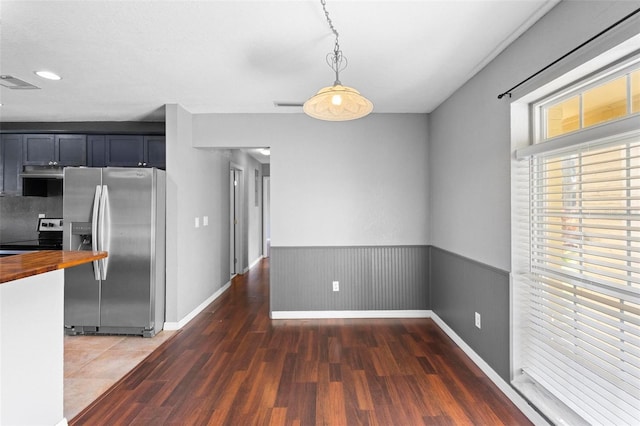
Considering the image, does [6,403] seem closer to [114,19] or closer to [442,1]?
[114,19]

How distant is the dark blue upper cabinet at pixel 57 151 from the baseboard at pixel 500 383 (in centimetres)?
487

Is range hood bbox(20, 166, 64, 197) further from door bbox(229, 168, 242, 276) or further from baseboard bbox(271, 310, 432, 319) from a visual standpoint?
baseboard bbox(271, 310, 432, 319)

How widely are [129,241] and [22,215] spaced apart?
2331 millimetres

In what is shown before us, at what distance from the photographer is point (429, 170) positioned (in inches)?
155

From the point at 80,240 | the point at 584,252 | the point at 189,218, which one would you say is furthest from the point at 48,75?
the point at 584,252

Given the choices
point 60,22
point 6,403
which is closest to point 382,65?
point 60,22

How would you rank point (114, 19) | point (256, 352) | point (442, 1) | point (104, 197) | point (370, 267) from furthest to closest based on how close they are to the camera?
1. point (370, 267)
2. point (104, 197)
3. point (256, 352)
4. point (114, 19)
5. point (442, 1)

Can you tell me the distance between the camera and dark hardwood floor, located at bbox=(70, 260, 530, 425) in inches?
81.4

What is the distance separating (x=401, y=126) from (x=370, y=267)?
1.78 meters

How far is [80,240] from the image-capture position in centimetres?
339

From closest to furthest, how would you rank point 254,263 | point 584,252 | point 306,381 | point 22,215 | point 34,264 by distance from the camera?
1. point 34,264
2. point 584,252
3. point 306,381
4. point 22,215
5. point 254,263

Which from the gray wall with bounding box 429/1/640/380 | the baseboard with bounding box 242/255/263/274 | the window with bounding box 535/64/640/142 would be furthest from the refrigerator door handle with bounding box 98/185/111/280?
the window with bounding box 535/64/640/142

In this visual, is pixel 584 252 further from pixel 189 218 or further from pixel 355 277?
pixel 189 218

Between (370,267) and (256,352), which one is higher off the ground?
(370,267)
